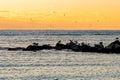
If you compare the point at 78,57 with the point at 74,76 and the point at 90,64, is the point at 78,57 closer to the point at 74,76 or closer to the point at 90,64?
the point at 90,64

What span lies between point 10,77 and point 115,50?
25935 mm

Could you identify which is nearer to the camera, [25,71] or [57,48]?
[25,71]

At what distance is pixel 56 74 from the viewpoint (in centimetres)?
4147

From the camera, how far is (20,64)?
49.4 meters

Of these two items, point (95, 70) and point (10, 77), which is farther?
point (95, 70)

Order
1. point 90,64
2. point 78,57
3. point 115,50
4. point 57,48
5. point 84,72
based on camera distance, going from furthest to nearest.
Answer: point 57,48 < point 115,50 < point 78,57 < point 90,64 < point 84,72

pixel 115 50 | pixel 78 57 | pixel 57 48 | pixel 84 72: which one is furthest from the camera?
pixel 57 48

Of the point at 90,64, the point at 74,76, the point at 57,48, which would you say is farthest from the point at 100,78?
the point at 57,48

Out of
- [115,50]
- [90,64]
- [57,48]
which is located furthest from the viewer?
[57,48]

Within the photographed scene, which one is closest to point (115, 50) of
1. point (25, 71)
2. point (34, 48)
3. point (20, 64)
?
point (34, 48)

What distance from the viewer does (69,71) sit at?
43344 millimetres

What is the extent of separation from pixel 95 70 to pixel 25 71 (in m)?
6.11

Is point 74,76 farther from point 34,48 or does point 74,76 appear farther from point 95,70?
point 34,48

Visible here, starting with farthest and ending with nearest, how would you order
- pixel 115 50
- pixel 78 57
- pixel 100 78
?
pixel 115 50 → pixel 78 57 → pixel 100 78
